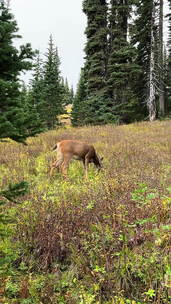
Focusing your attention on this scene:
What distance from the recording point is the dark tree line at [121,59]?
72.0 ft

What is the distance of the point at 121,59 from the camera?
2161 cm

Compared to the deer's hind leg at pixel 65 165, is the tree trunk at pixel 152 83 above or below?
above

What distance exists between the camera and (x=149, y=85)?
23.4m

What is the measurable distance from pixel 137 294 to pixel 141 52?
24.7m

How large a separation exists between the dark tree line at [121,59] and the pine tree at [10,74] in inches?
752

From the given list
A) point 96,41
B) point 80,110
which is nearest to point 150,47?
point 96,41

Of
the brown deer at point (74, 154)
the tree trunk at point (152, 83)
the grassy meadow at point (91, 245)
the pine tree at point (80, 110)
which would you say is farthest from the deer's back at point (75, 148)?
the tree trunk at point (152, 83)

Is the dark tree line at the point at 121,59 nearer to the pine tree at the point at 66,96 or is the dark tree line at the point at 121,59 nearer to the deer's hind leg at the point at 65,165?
the deer's hind leg at the point at 65,165

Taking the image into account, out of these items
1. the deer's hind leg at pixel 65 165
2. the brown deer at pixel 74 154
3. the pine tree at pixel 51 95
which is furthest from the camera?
the pine tree at pixel 51 95

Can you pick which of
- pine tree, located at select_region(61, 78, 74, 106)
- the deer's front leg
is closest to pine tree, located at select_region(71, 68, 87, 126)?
pine tree, located at select_region(61, 78, 74, 106)

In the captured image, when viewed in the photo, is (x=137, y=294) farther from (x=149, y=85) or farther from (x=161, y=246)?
(x=149, y=85)

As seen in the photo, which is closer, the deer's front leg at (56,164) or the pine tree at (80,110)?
the deer's front leg at (56,164)

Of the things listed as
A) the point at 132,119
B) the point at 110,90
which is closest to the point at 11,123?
the point at 110,90

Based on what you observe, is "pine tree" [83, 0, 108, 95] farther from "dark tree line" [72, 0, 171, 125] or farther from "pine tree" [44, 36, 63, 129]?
"pine tree" [44, 36, 63, 129]
